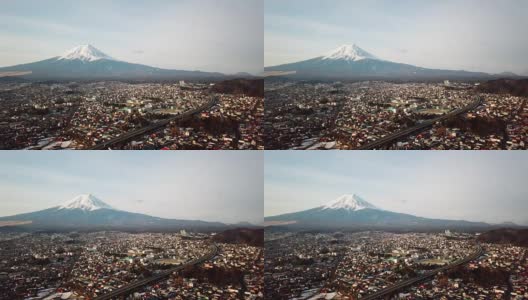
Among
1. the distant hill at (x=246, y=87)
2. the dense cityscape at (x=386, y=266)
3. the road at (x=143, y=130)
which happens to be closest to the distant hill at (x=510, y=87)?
the dense cityscape at (x=386, y=266)

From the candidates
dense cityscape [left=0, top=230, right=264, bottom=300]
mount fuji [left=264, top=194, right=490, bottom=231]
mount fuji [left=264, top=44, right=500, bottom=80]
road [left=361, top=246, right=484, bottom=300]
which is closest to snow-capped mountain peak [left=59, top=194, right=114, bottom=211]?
dense cityscape [left=0, top=230, right=264, bottom=300]

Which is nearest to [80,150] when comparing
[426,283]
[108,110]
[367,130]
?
[108,110]

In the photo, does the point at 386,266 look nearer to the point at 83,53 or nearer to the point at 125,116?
the point at 125,116

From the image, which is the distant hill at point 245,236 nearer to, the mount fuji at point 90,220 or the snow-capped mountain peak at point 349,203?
the mount fuji at point 90,220

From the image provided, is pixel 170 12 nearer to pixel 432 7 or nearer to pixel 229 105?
pixel 229 105

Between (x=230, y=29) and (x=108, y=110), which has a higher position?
(x=230, y=29)

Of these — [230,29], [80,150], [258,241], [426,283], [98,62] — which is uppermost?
[230,29]

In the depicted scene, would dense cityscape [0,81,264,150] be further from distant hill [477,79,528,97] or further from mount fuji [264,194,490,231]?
distant hill [477,79,528,97]
